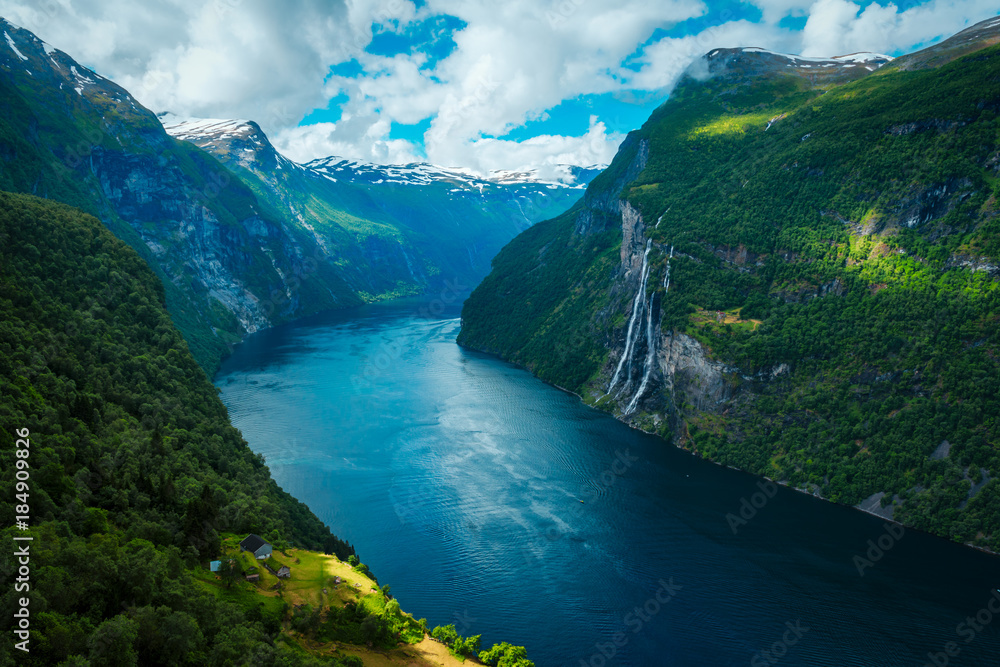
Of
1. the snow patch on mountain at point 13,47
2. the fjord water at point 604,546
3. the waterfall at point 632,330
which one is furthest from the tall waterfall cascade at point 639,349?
the snow patch on mountain at point 13,47

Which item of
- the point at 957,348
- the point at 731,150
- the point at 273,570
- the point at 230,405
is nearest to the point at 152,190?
the point at 230,405

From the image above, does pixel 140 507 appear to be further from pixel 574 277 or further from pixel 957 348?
pixel 574 277

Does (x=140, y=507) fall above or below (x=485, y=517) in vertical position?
above

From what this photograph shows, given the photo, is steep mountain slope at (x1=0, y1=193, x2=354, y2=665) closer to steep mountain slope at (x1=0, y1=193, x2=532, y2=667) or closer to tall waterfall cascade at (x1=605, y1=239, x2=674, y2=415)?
steep mountain slope at (x1=0, y1=193, x2=532, y2=667)

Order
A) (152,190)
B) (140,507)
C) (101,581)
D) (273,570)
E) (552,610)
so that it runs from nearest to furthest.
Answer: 1. (101,581)
2. (140,507)
3. (273,570)
4. (552,610)
5. (152,190)

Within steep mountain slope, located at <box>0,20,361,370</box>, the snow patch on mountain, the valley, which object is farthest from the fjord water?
the snow patch on mountain

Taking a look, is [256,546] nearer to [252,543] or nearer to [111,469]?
[252,543]

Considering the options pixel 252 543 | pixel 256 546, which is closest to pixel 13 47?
pixel 252 543
